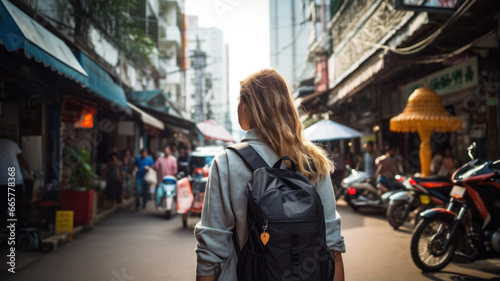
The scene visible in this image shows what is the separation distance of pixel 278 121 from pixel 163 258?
4443mm

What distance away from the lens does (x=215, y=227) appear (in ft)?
4.95

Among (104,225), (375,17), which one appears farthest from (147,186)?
(375,17)

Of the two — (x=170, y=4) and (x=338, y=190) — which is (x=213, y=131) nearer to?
(x=338, y=190)

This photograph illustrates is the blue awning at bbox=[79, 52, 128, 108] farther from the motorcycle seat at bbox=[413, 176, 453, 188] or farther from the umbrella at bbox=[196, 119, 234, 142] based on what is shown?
the motorcycle seat at bbox=[413, 176, 453, 188]

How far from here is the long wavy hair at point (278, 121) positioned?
5.23 ft

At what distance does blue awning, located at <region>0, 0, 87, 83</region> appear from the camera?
13.5ft

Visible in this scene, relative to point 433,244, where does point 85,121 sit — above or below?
above

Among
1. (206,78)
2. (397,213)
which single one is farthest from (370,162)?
(206,78)

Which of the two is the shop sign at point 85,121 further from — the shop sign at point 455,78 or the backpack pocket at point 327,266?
the backpack pocket at point 327,266

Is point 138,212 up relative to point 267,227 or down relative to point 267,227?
down

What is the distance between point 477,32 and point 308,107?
1330cm

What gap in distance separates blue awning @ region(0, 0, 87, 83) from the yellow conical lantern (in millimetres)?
5918

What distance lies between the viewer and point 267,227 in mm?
1351

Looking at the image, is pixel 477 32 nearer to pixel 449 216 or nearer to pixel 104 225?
pixel 449 216
